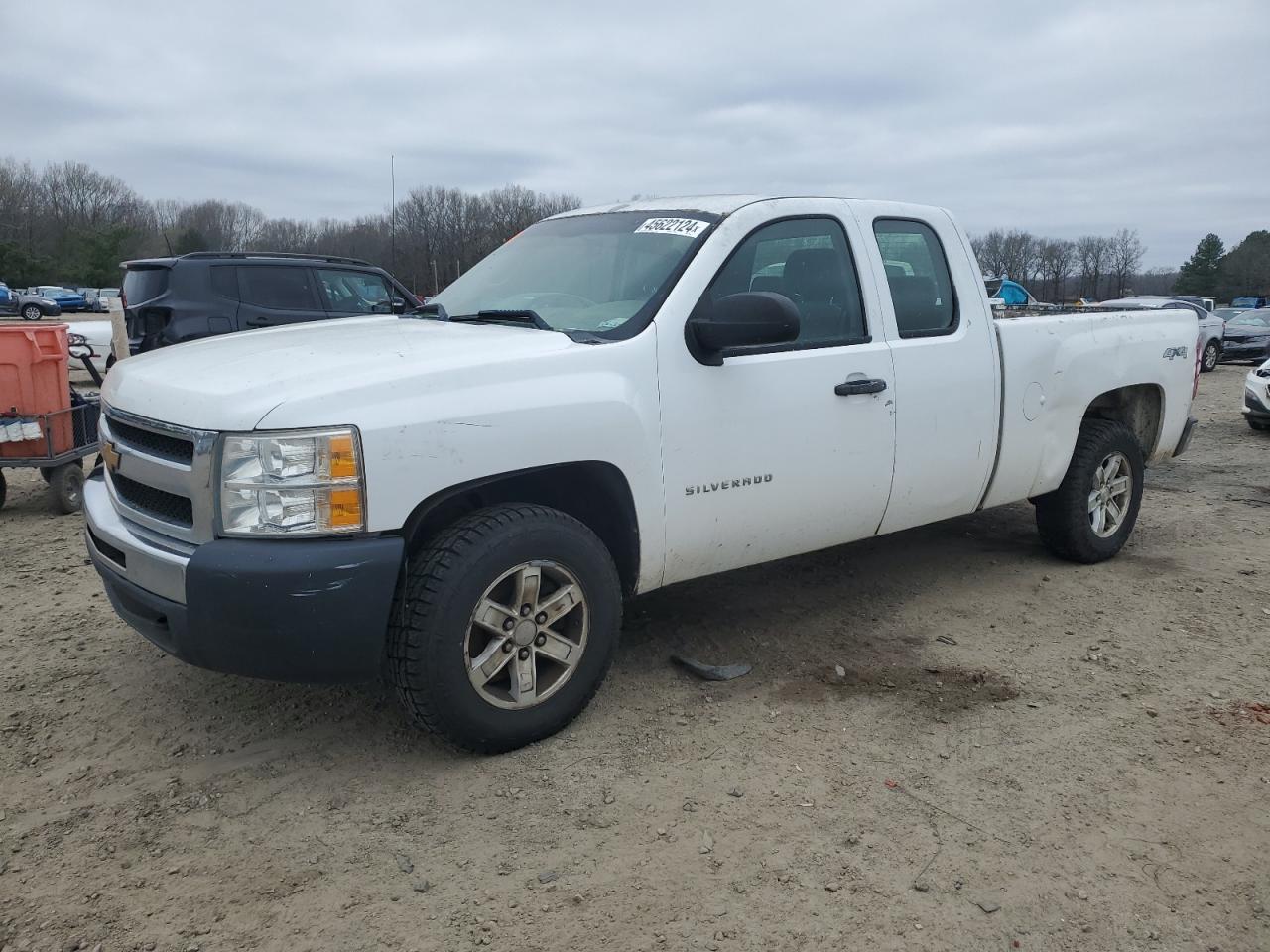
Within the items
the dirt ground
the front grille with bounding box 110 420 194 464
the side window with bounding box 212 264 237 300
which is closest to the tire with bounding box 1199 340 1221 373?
the dirt ground

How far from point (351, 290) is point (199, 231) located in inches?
2310

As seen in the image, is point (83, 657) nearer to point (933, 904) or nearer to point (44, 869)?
point (44, 869)

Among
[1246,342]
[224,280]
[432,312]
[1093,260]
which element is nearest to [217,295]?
[224,280]

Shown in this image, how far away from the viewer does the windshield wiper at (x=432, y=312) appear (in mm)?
4240

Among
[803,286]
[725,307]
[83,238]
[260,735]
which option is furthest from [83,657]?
[83,238]

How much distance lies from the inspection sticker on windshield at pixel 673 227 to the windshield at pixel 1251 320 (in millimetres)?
22852

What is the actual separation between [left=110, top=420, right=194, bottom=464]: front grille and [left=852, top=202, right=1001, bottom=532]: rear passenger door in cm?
276

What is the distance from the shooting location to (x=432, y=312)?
4332mm

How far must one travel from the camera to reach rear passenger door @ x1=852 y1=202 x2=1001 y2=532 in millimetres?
4336

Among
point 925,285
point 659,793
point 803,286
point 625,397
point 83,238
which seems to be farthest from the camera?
point 83,238

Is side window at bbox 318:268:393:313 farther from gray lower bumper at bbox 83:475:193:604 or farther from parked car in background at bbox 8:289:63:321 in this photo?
parked car in background at bbox 8:289:63:321

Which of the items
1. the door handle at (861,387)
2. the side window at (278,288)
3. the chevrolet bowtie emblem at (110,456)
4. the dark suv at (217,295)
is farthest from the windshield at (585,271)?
the side window at (278,288)

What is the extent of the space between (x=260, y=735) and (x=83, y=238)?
72085 mm

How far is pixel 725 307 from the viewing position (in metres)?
3.50
